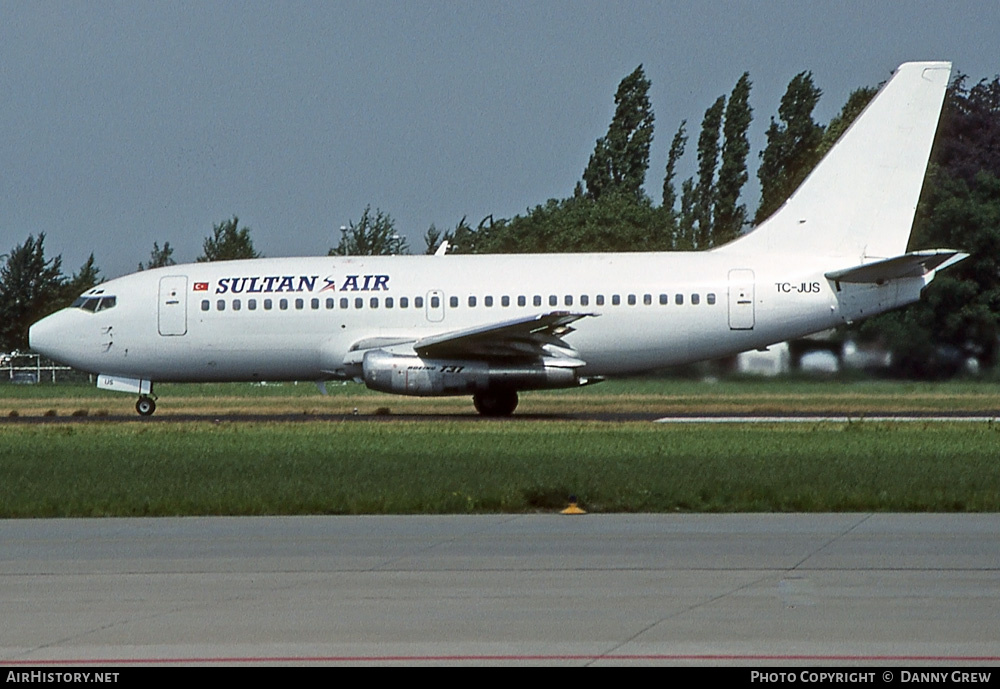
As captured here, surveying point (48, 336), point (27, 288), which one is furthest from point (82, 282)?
point (48, 336)

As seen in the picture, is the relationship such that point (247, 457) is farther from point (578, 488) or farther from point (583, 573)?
point (583, 573)

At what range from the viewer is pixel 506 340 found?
109 feet

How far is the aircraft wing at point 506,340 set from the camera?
107 feet

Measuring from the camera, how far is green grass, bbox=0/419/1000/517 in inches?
663

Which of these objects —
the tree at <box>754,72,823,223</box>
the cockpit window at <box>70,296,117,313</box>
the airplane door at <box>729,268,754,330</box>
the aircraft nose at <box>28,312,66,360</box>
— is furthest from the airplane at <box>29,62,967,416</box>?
the tree at <box>754,72,823,223</box>

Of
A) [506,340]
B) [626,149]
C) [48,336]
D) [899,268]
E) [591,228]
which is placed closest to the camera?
[899,268]

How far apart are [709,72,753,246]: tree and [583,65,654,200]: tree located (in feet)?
13.0

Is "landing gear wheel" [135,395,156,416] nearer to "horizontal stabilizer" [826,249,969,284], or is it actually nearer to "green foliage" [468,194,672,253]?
"horizontal stabilizer" [826,249,969,284]

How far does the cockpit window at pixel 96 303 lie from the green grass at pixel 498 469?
21.8ft

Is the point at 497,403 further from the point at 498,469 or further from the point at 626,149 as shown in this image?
the point at 626,149

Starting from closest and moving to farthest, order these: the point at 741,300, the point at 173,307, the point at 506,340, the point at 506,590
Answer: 1. the point at 506,590
2. the point at 506,340
3. the point at 741,300
4. the point at 173,307

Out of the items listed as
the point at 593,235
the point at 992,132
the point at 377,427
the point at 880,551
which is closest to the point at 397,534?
the point at 880,551

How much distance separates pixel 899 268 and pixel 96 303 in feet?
57.1
